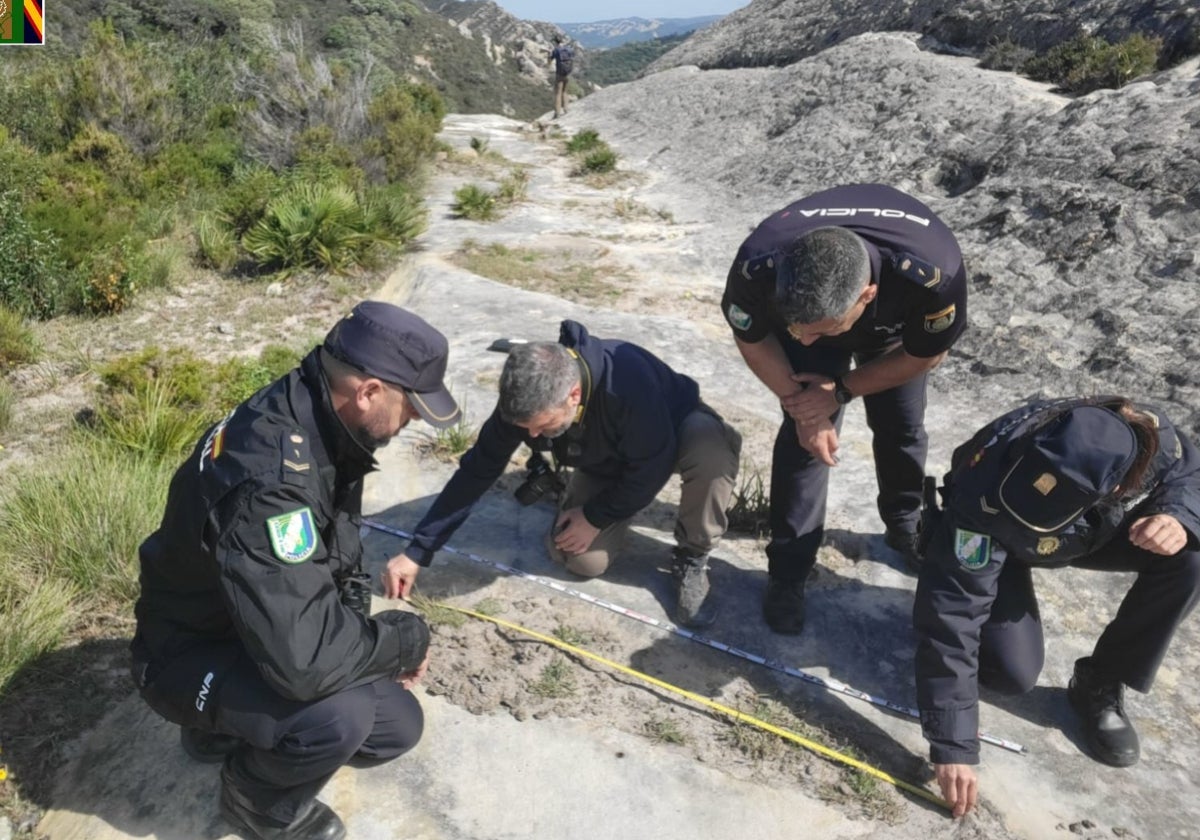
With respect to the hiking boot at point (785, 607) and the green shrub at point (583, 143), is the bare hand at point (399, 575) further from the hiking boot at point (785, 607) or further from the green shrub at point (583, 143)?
the green shrub at point (583, 143)

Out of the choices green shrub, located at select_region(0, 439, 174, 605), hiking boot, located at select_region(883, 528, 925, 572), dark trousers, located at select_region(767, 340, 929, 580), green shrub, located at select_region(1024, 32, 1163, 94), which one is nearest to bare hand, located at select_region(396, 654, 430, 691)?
green shrub, located at select_region(0, 439, 174, 605)

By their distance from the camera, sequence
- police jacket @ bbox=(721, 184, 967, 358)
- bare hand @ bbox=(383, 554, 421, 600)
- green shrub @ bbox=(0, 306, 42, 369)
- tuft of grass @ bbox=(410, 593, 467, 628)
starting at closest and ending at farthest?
police jacket @ bbox=(721, 184, 967, 358), bare hand @ bbox=(383, 554, 421, 600), tuft of grass @ bbox=(410, 593, 467, 628), green shrub @ bbox=(0, 306, 42, 369)

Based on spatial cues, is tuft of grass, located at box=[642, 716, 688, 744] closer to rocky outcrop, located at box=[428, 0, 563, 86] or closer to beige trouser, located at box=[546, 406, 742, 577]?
beige trouser, located at box=[546, 406, 742, 577]

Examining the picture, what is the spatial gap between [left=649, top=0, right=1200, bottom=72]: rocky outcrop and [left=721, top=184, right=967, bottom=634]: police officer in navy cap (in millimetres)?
6456

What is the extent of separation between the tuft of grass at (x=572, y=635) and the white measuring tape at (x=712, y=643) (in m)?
0.17

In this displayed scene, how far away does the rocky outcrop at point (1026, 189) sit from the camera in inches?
195

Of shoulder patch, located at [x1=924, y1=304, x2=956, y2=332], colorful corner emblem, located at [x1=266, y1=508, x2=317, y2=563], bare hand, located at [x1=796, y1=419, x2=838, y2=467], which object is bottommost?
bare hand, located at [x1=796, y1=419, x2=838, y2=467]

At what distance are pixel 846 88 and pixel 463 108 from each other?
30.8 m

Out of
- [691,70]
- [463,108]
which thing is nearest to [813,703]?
[691,70]

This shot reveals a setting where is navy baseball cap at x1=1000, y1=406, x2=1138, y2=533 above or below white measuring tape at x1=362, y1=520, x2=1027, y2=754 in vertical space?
above

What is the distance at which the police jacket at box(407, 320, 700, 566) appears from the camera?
2891 mm

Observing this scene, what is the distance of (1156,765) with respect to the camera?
8.73 feet

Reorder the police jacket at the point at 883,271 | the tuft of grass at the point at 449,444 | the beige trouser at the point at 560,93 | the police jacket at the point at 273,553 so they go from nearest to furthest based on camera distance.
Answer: the police jacket at the point at 273,553 → the police jacket at the point at 883,271 → the tuft of grass at the point at 449,444 → the beige trouser at the point at 560,93

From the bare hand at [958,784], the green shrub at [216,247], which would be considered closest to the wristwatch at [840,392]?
the bare hand at [958,784]
